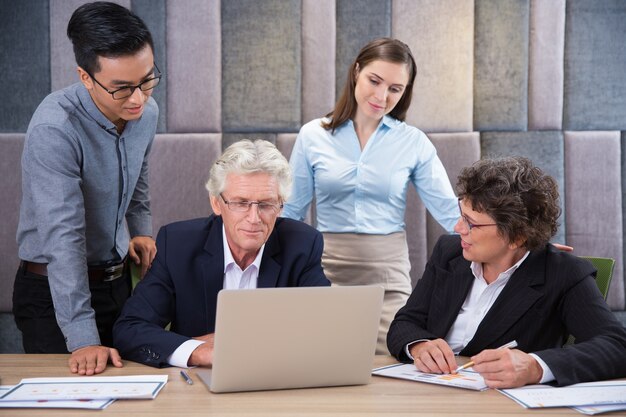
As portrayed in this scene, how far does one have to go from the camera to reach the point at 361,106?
2957mm

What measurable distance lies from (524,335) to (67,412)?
1.25m

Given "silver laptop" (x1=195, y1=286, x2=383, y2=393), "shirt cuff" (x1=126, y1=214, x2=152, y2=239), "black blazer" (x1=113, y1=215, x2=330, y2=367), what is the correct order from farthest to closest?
"shirt cuff" (x1=126, y1=214, x2=152, y2=239) < "black blazer" (x1=113, y1=215, x2=330, y2=367) < "silver laptop" (x1=195, y1=286, x2=383, y2=393)

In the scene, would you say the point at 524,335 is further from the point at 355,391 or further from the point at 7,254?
the point at 7,254

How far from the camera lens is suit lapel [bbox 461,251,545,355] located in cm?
213

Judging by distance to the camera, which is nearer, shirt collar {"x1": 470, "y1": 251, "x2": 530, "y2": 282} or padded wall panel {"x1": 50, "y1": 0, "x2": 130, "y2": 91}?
shirt collar {"x1": 470, "y1": 251, "x2": 530, "y2": 282}

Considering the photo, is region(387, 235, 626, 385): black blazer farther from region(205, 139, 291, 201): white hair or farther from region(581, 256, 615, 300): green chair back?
region(205, 139, 291, 201): white hair

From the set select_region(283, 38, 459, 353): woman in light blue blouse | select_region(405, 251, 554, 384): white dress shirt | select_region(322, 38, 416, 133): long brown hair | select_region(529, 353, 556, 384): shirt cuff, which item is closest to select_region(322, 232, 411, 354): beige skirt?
select_region(283, 38, 459, 353): woman in light blue blouse

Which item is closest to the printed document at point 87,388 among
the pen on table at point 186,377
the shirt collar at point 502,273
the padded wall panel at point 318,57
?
the pen on table at point 186,377

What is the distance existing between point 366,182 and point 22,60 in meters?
1.84

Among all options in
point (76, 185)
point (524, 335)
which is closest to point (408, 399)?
point (524, 335)

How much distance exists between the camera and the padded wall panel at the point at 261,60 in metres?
3.66

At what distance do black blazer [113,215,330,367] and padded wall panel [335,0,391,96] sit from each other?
1.64m

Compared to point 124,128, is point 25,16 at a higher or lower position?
higher

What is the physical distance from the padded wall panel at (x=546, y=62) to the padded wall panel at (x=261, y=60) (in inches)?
45.4
